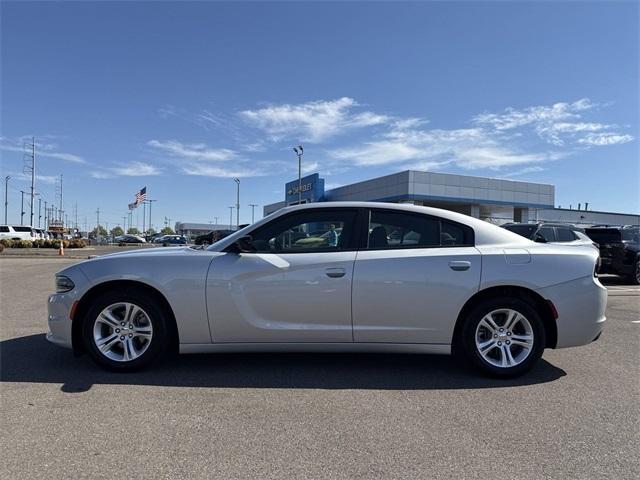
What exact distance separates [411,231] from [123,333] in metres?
2.83

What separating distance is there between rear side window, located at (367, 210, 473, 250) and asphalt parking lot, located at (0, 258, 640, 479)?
1222 millimetres

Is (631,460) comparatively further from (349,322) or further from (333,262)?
(333,262)

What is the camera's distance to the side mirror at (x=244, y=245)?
14.4 feet

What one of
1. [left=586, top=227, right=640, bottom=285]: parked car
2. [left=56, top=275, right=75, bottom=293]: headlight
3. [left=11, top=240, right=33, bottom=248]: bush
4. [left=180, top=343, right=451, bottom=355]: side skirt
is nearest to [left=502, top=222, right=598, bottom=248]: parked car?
[left=586, top=227, right=640, bottom=285]: parked car

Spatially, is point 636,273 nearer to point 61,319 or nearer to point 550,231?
point 550,231

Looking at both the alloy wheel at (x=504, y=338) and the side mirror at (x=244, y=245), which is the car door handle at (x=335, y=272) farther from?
the alloy wheel at (x=504, y=338)

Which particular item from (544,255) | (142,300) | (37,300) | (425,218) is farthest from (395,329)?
(37,300)

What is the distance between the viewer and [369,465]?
2793mm

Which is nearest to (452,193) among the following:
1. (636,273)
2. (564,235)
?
(564,235)

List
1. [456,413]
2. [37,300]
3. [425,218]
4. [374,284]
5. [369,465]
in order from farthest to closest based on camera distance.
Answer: [37,300] < [425,218] < [374,284] < [456,413] < [369,465]

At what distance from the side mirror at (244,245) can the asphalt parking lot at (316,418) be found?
1.14 meters

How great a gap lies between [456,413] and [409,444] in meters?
0.67

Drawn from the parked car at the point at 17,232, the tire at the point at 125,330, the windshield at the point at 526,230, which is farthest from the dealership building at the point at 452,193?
the tire at the point at 125,330

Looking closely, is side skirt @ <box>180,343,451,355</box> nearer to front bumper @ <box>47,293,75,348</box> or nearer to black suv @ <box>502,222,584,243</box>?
front bumper @ <box>47,293,75,348</box>
